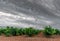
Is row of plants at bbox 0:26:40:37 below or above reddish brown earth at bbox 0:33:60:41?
above

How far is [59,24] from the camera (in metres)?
7.65

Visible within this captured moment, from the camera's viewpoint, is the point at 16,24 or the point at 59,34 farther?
the point at 16,24

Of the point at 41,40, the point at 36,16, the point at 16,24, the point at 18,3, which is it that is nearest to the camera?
the point at 41,40

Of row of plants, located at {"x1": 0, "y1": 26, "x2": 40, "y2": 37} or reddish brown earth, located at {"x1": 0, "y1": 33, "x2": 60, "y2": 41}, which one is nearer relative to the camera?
reddish brown earth, located at {"x1": 0, "y1": 33, "x2": 60, "y2": 41}

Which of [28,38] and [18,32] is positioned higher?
[18,32]

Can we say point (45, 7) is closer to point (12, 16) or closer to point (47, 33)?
point (12, 16)

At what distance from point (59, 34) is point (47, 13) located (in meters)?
3.09

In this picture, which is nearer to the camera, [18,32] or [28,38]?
[28,38]

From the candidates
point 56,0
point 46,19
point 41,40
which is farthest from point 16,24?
point 56,0

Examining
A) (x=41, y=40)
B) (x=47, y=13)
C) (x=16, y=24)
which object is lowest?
(x=41, y=40)

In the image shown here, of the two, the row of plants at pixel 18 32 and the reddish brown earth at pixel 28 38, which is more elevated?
the row of plants at pixel 18 32

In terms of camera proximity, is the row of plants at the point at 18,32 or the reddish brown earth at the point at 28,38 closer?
the reddish brown earth at the point at 28,38

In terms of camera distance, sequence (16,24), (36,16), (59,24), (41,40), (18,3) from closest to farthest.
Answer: (41,40)
(16,24)
(59,24)
(36,16)
(18,3)

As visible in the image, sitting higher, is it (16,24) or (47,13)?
(47,13)
